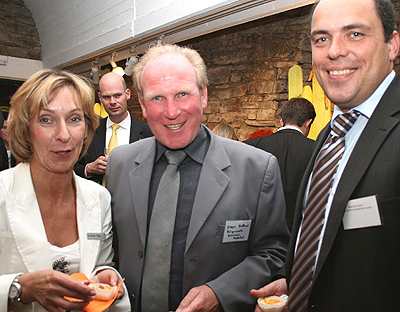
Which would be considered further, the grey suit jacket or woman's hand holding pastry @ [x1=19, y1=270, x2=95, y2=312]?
the grey suit jacket

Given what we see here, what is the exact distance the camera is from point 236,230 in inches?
56.6

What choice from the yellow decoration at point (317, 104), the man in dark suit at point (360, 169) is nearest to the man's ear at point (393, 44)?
the man in dark suit at point (360, 169)

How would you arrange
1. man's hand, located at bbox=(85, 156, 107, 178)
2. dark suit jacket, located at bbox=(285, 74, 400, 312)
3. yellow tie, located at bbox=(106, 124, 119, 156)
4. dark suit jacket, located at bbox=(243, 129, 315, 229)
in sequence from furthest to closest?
1. yellow tie, located at bbox=(106, 124, 119, 156)
2. dark suit jacket, located at bbox=(243, 129, 315, 229)
3. man's hand, located at bbox=(85, 156, 107, 178)
4. dark suit jacket, located at bbox=(285, 74, 400, 312)

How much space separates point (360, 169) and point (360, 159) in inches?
1.3

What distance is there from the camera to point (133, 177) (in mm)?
1596

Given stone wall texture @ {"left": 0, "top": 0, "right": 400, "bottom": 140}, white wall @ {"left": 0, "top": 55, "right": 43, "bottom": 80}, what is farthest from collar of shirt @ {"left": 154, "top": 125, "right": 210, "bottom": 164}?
white wall @ {"left": 0, "top": 55, "right": 43, "bottom": 80}

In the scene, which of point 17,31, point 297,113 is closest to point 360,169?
point 297,113

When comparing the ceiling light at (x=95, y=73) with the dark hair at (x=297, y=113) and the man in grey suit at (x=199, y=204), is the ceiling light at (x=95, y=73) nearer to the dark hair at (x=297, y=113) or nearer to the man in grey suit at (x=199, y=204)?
the dark hair at (x=297, y=113)

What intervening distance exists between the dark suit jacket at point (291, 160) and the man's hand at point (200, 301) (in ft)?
6.31

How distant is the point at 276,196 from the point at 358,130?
17.4 inches

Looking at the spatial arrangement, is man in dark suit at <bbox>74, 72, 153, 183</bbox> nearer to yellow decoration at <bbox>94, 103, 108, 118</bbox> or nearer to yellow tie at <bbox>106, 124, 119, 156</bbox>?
yellow tie at <bbox>106, 124, 119, 156</bbox>

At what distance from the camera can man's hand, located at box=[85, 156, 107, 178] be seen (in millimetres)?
2746

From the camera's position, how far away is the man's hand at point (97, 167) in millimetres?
2746

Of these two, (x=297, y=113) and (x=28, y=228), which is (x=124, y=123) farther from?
(x=28, y=228)
